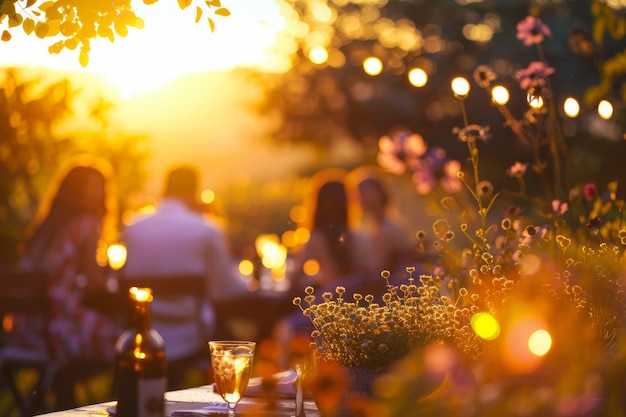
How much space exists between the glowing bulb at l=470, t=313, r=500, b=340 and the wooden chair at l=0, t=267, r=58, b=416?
3736 millimetres

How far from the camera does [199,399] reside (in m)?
2.74

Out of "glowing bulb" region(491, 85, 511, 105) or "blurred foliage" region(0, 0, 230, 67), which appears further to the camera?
"glowing bulb" region(491, 85, 511, 105)

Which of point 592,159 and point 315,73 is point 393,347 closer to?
point 592,159

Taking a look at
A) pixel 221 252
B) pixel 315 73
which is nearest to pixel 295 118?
pixel 315 73

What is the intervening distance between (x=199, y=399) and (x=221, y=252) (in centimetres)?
355

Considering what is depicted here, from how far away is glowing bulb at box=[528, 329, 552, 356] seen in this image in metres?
1.82

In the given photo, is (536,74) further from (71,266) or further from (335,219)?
(71,266)

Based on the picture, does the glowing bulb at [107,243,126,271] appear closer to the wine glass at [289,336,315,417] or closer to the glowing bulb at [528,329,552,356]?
→ the wine glass at [289,336,315,417]

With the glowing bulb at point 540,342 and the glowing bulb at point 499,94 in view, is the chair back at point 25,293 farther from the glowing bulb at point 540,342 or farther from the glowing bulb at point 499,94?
the glowing bulb at point 540,342

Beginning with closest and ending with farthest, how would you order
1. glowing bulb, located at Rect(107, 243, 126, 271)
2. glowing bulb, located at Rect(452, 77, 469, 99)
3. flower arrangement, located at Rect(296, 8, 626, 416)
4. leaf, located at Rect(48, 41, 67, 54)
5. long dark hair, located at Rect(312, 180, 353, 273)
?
1. flower arrangement, located at Rect(296, 8, 626, 416)
2. leaf, located at Rect(48, 41, 67, 54)
3. glowing bulb, located at Rect(452, 77, 469, 99)
4. long dark hair, located at Rect(312, 180, 353, 273)
5. glowing bulb, located at Rect(107, 243, 126, 271)

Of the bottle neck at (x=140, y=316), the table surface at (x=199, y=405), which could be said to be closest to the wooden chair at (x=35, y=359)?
the table surface at (x=199, y=405)

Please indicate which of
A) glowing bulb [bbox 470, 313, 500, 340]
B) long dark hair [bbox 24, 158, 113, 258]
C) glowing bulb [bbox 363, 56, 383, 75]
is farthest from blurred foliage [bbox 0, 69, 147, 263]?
glowing bulb [bbox 470, 313, 500, 340]

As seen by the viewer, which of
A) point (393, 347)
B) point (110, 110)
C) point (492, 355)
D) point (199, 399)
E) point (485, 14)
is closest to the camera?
point (393, 347)

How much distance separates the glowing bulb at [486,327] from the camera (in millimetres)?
2240
